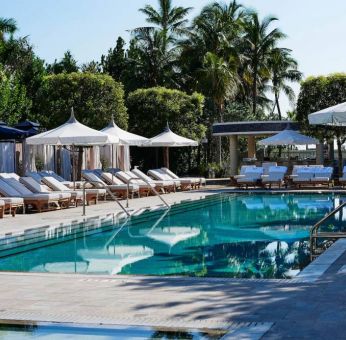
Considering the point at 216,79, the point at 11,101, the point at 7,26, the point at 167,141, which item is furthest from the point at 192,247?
the point at 7,26

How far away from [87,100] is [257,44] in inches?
637

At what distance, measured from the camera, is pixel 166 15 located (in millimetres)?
44406

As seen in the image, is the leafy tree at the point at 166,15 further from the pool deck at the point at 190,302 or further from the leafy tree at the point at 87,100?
the pool deck at the point at 190,302

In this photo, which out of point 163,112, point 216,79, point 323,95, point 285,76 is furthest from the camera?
point 285,76

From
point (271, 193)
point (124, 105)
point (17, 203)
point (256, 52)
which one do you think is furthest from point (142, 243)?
point (256, 52)

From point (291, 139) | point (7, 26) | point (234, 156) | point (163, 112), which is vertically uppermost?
point (7, 26)

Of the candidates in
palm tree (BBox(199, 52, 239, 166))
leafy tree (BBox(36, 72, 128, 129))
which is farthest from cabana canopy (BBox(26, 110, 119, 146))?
palm tree (BBox(199, 52, 239, 166))

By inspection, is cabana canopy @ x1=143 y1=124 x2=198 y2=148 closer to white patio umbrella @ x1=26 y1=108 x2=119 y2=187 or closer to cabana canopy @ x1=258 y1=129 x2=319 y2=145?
cabana canopy @ x1=258 y1=129 x2=319 y2=145

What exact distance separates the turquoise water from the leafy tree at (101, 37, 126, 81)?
29889mm

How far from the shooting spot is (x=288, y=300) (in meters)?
6.66

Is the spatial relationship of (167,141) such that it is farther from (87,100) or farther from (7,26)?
(7,26)

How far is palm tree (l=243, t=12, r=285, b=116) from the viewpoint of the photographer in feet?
148

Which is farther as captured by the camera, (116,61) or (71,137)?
(116,61)

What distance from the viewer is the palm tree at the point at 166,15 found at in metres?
44.3
